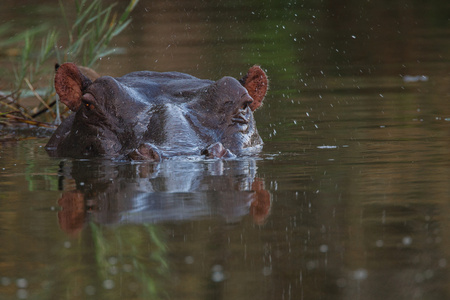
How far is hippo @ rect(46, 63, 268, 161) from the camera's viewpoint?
658 cm

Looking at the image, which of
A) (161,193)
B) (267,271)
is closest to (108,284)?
(267,271)

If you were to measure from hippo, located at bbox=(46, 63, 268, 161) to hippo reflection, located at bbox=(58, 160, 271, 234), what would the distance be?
10.2 inches

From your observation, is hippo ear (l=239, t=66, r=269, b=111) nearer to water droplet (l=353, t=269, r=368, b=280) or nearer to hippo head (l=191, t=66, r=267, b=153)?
hippo head (l=191, t=66, r=267, b=153)

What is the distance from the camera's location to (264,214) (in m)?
4.56

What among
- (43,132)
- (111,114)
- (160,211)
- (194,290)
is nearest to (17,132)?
(43,132)

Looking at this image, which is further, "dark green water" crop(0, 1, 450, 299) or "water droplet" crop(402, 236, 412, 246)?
"water droplet" crop(402, 236, 412, 246)

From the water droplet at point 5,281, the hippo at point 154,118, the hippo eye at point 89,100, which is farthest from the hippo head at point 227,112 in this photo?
the water droplet at point 5,281

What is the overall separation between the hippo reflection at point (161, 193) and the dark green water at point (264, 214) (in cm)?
1

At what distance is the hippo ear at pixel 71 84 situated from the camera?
24.9 feet

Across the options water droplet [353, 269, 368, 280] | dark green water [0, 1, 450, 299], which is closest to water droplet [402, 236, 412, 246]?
dark green water [0, 1, 450, 299]

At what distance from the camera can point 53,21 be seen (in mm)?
18406

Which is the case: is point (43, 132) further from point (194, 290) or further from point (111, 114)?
point (194, 290)

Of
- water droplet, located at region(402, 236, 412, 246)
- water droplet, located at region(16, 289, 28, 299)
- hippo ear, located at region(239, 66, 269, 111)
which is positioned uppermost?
hippo ear, located at region(239, 66, 269, 111)

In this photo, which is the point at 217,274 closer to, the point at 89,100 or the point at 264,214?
the point at 264,214
